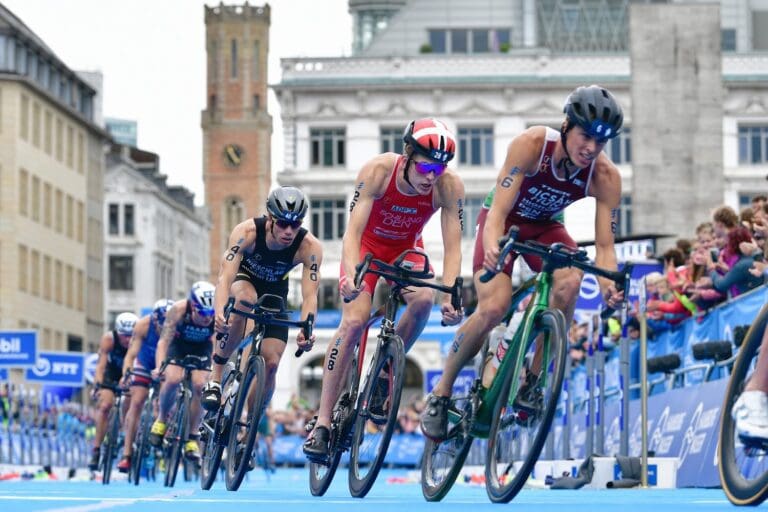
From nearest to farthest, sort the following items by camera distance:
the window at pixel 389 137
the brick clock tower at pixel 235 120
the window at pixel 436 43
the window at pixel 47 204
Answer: the window at pixel 389 137
the window at pixel 436 43
the window at pixel 47 204
the brick clock tower at pixel 235 120

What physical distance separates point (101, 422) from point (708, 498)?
15.4m

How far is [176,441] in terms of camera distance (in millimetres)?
18984

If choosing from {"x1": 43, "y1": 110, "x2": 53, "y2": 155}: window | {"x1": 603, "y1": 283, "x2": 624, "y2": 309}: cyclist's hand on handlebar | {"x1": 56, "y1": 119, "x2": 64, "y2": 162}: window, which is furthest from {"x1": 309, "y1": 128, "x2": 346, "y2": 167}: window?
{"x1": 603, "y1": 283, "x2": 624, "y2": 309}: cyclist's hand on handlebar

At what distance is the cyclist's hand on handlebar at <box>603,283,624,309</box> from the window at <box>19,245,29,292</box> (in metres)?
79.8

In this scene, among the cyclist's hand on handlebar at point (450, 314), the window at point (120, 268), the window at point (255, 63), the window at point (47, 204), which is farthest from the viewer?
the window at point (255, 63)

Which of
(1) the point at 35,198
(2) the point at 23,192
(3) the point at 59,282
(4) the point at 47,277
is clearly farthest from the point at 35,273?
(3) the point at 59,282

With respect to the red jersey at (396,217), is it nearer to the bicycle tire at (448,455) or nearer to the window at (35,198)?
the bicycle tire at (448,455)

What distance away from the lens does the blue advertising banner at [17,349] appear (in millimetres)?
46000

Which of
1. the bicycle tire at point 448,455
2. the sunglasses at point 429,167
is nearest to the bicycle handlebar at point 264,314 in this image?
the sunglasses at point 429,167

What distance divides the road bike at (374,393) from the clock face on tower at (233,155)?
160 metres

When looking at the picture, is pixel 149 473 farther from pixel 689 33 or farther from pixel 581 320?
pixel 689 33

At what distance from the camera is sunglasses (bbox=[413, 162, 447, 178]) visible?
12391 millimetres

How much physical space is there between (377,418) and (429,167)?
64.2 inches

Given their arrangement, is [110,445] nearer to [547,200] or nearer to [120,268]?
[547,200]
